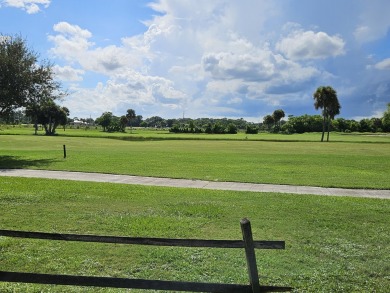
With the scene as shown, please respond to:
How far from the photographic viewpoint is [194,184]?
17.8 meters

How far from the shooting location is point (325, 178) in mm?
19828

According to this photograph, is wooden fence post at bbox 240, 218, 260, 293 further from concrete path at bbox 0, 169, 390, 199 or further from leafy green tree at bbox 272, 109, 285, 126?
leafy green tree at bbox 272, 109, 285, 126

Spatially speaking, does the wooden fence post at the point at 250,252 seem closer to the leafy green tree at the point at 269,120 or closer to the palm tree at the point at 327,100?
the palm tree at the point at 327,100

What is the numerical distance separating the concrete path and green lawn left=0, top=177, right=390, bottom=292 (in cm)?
155

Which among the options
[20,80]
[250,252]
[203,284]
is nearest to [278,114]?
[20,80]

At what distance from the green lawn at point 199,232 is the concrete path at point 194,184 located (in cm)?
155

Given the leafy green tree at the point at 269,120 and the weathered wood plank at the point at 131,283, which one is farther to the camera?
the leafy green tree at the point at 269,120

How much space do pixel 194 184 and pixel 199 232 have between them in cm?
845

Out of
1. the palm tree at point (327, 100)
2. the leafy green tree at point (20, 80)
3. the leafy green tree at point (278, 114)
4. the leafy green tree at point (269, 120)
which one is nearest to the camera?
the leafy green tree at point (20, 80)

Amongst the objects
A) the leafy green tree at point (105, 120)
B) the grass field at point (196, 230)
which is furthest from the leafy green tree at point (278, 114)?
the grass field at point (196, 230)

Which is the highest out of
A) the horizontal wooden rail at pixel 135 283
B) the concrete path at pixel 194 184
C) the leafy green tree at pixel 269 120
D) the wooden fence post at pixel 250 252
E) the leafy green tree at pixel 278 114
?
the leafy green tree at pixel 278 114

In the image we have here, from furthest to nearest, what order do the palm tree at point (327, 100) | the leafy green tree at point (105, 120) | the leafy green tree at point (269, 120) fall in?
the leafy green tree at point (269, 120)
the leafy green tree at point (105, 120)
the palm tree at point (327, 100)

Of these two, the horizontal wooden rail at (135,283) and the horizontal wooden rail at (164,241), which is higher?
the horizontal wooden rail at (164,241)

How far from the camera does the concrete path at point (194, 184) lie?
52.0ft
